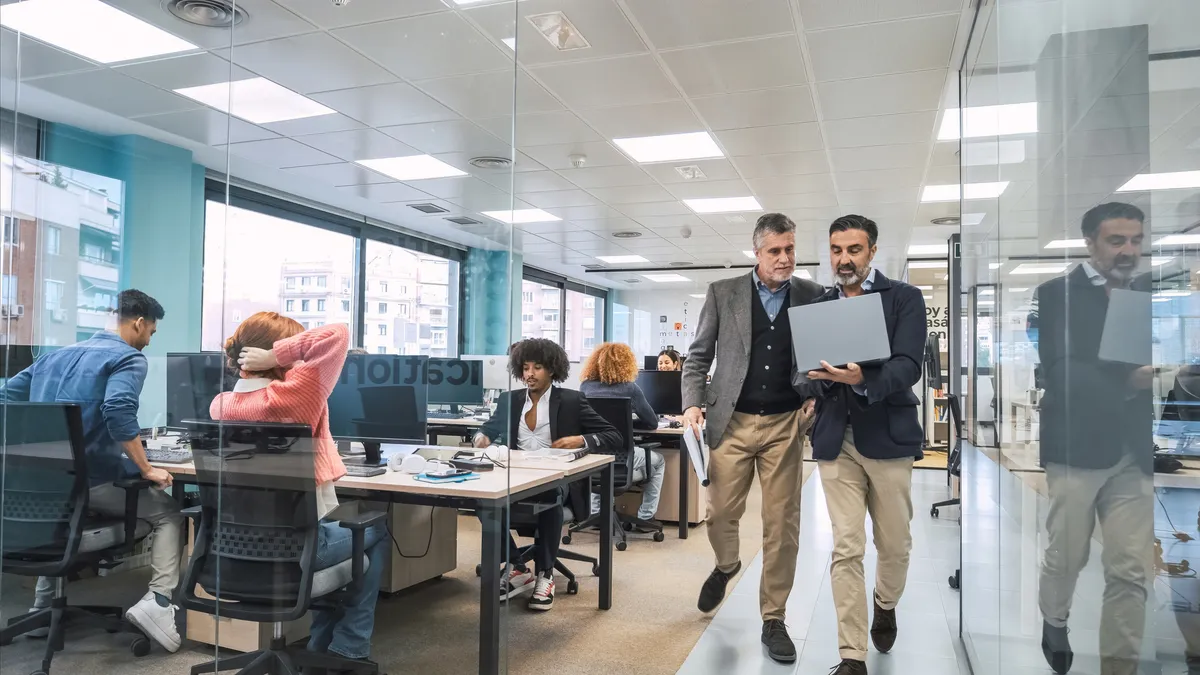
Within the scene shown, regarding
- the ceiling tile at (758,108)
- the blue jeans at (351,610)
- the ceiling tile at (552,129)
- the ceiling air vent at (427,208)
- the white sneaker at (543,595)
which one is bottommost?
the white sneaker at (543,595)

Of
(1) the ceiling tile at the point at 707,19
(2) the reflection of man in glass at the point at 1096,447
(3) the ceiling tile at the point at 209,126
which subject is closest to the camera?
(2) the reflection of man in glass at the point at 1096,447

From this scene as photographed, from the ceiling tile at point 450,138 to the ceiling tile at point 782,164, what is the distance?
7.87 ft

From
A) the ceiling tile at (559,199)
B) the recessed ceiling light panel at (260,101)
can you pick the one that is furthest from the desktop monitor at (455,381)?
the ceiling tile at (559,199)

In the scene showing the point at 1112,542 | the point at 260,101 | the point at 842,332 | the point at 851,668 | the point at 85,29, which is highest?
the point at 260,101

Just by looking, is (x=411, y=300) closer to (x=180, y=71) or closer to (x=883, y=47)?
(x=180, y=71)

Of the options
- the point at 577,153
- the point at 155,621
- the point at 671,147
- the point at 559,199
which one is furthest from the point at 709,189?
the point at 155,621

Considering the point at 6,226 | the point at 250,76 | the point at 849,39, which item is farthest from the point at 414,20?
the point at 849,39

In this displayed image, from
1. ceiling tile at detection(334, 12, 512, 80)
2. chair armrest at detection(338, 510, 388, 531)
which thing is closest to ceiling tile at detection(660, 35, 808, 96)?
ceiling tile at detection(334, 12, 512, 80)

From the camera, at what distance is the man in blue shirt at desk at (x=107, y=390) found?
187 centimetres

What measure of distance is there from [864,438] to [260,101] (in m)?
3.28

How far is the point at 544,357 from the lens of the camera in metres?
3.34

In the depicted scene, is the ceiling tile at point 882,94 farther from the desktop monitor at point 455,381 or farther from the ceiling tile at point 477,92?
the desktop monitor at point 455,381

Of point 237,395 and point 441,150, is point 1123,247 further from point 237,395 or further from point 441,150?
point 441,150

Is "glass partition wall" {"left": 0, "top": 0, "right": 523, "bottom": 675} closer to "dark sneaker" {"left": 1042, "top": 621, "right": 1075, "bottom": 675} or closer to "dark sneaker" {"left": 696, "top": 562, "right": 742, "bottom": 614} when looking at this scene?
"dark sneaker" {"left": 696, "top": 562, "right": 742, "bottom": 614}
